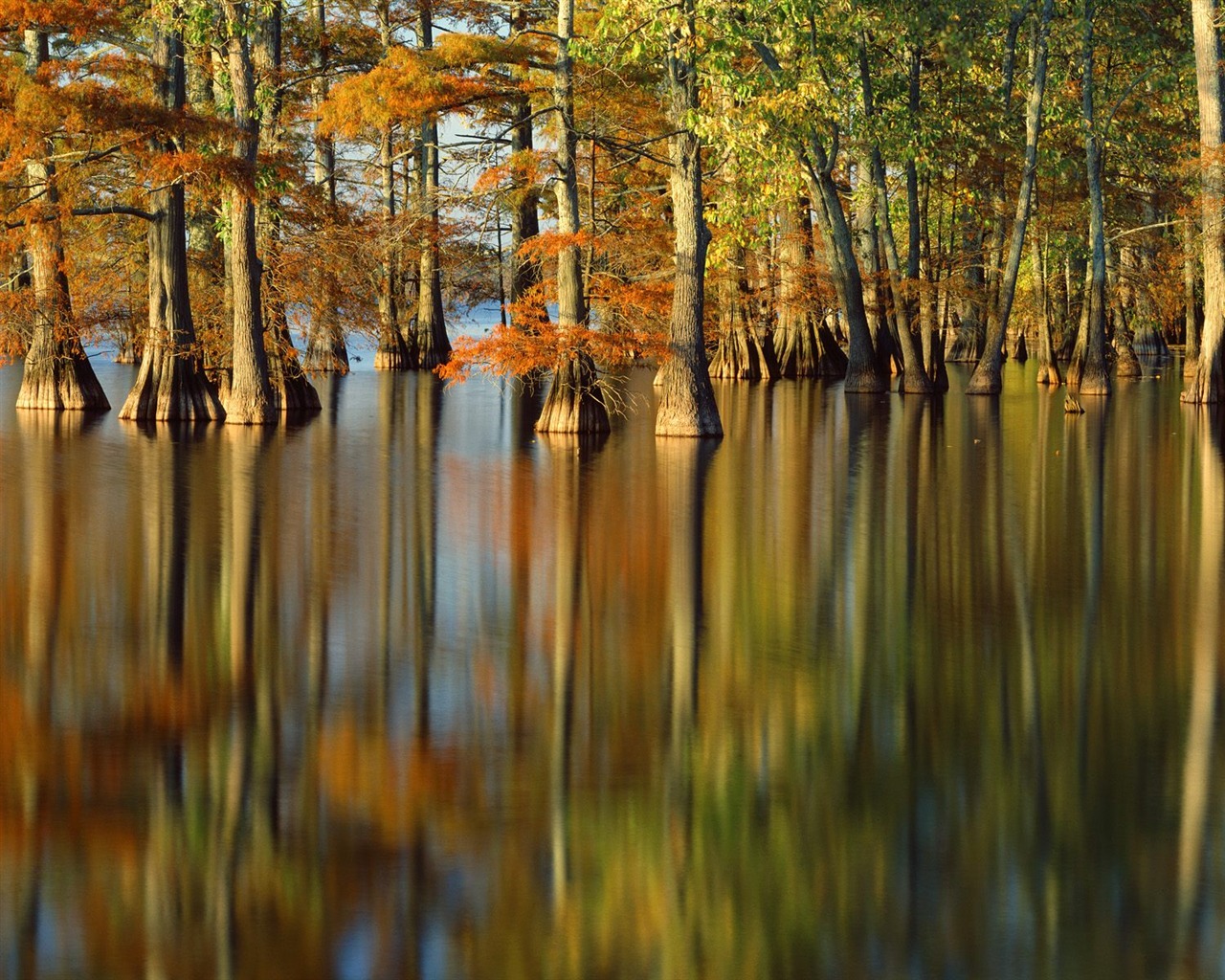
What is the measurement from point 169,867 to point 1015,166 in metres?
41.1

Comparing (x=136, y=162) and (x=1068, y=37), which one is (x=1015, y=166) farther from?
(x=136, y=162)

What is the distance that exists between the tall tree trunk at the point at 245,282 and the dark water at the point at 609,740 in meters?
10.8

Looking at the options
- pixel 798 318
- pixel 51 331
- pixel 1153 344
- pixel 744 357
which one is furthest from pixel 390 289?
pixel 1153 344

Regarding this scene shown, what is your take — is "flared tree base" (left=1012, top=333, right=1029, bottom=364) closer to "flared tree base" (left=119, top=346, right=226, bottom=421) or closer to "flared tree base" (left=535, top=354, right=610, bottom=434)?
"flared tree base" (left=535, top=354, right=610, bottom=434)

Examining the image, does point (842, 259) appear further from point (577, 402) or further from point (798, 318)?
point (577, 402)

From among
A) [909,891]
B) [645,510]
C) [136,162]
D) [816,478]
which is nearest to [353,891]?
[909,891]

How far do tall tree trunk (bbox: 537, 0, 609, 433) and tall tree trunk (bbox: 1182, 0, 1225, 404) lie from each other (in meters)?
13.0

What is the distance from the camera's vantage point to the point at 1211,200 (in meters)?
32.0

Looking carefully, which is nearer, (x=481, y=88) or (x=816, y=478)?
(x=816, y=478)

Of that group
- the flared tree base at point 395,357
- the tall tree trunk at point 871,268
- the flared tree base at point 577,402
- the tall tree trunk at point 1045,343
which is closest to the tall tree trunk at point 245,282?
the flared tree base at point 577,402

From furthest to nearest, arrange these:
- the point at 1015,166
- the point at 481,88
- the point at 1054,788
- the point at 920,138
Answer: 1. the point at 1015,166
2. the point at 920,138
3. the point at 481,88
4. the point at 1054,788

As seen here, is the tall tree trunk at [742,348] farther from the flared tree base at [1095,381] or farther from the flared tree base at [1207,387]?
the flared tree base at [1207,387]

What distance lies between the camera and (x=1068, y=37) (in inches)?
1359

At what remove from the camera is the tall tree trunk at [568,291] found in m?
24.9
